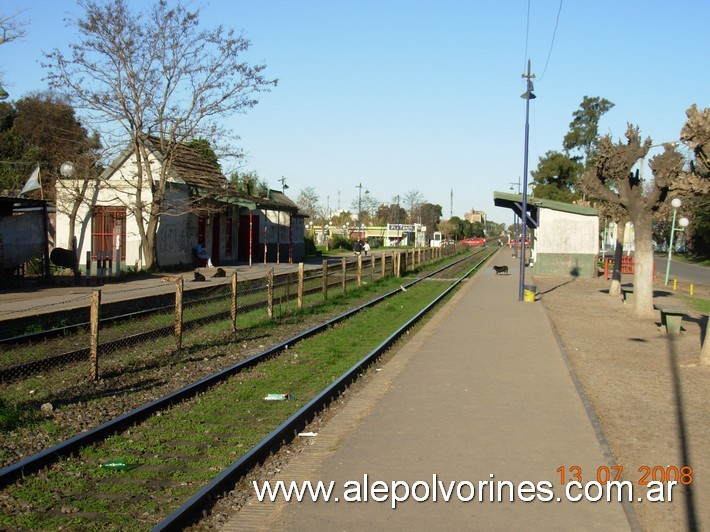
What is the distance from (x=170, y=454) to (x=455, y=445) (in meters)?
2.74

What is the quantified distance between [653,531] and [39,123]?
185ft

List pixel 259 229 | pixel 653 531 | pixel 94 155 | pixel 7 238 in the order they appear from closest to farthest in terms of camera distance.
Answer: pixel 653 531
pixel 7 238
pixel 94 155
pixel 259 229

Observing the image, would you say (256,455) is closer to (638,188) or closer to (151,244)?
(638,188)

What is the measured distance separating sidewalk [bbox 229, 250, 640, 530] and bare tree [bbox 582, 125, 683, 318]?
696 cm

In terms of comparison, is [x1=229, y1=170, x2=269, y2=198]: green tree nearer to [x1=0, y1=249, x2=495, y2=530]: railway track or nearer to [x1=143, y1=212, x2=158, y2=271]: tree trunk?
[x1=143, y1=212, x2=158, y2=271]: tree trunk

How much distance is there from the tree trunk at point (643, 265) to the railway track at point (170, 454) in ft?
35.2

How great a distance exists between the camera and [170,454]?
703 cm

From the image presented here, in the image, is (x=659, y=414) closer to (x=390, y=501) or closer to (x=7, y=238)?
(x=390, y=501)

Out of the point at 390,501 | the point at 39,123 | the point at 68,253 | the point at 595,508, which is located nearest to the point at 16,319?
the point at 390,501

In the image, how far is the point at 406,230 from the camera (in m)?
94.0

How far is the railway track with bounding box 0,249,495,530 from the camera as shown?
551 cm

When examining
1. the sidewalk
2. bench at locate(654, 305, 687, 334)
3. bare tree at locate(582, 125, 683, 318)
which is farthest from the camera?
bare tree at locate(582, 125, 683, 318)

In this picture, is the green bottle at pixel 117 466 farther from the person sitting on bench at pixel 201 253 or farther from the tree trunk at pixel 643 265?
the person sitting on bench at pixel 201 253

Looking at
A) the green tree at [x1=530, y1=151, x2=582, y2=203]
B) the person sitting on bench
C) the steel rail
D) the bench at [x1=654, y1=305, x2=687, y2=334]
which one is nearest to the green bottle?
the steel rail
